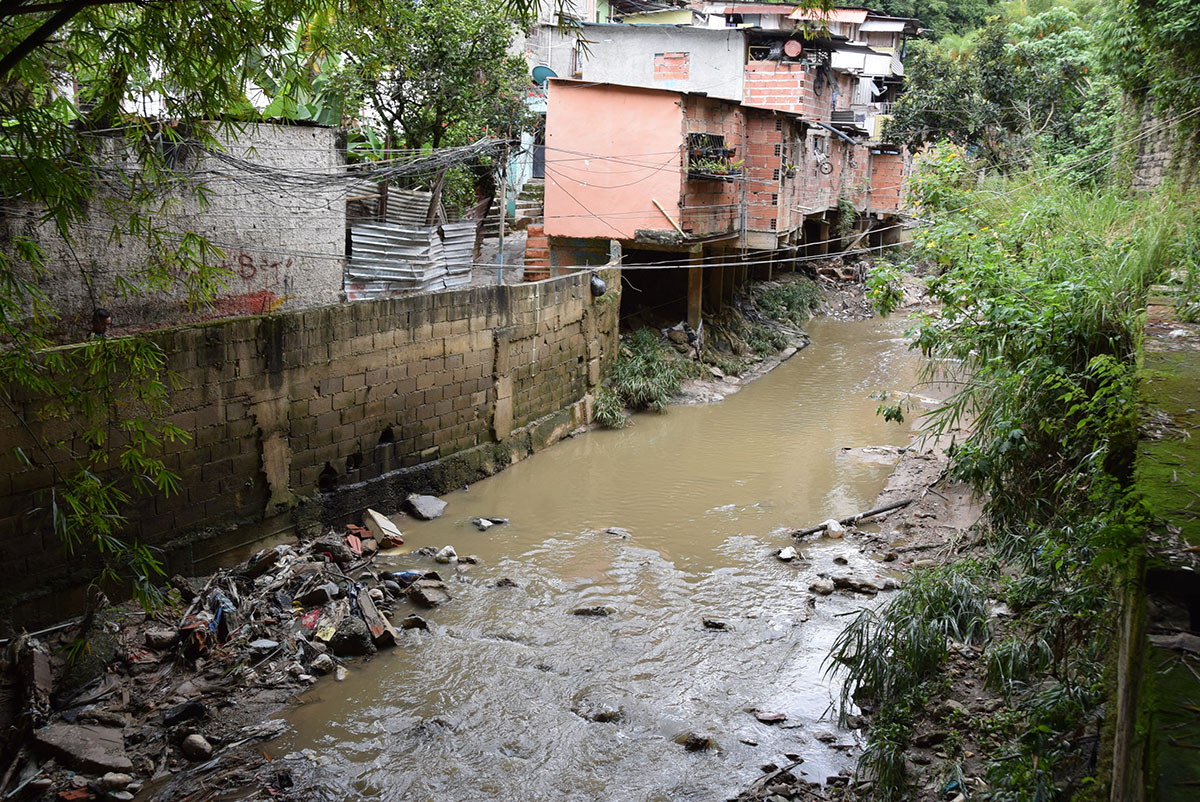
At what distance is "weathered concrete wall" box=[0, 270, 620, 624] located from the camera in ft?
25.3

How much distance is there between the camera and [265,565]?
8.98m

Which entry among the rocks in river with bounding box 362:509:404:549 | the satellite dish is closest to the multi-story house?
the satellite dish

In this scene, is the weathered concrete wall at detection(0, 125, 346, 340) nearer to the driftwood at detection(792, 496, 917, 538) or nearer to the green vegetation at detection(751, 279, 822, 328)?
the driftwood at detection(792, 496, 917, 538)

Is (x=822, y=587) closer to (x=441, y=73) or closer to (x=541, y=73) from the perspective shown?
(x=441, y=73)

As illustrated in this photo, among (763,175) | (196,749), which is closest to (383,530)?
(196,749)

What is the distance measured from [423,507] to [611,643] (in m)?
3.87

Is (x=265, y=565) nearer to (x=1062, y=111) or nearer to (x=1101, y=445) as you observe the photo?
(x=1101, y=445)

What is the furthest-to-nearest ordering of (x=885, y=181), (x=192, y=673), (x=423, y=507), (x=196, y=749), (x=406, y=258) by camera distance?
(x=885, y=181), (x=406, y=258), (x=423, y=507), (x=192, y=673), (x=196, y=749)

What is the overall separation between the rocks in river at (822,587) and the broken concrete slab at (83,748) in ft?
20.2

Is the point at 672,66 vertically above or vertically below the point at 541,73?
above

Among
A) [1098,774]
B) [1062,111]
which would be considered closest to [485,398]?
[1098,774]

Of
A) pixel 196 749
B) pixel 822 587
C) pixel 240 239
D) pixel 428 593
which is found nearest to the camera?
pixel 196 749

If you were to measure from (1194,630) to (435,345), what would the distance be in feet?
32.0

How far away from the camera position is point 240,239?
1244 centimetres
